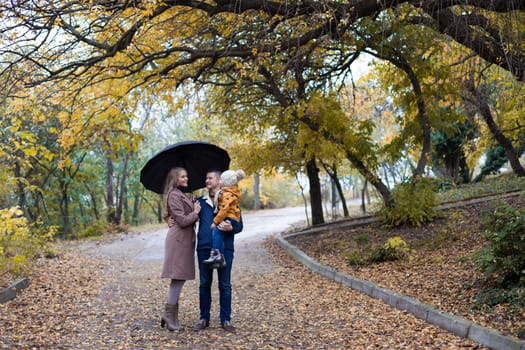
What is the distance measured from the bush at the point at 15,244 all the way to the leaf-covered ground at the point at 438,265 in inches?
217

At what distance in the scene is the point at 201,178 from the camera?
21.1 feet

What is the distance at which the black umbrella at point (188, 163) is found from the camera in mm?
6035

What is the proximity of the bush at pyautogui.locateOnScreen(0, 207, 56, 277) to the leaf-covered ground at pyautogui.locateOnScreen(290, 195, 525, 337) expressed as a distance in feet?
18.1

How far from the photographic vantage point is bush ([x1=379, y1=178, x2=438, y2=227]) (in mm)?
12367

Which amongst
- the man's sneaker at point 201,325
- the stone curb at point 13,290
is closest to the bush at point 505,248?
the man's sneaker at point 201,325

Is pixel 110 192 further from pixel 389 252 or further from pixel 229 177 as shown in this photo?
pixel 229 177

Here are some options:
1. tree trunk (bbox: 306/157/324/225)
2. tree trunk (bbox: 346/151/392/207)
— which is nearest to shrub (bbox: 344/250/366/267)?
tree trunk (bbox: 346/151/392/207)

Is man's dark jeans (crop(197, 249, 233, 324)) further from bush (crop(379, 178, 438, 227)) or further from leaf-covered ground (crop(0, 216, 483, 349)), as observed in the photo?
bush (crop(379, 178, 438, 227))

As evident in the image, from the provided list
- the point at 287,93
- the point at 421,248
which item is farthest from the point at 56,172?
the point at 421,248

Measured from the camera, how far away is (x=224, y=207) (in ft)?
18.7

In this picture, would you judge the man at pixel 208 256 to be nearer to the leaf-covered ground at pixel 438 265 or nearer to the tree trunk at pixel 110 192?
the leaf-covered ground at pixel 438 265

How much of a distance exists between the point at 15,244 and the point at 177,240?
5314 millimetres

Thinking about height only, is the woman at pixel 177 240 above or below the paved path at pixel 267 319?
above

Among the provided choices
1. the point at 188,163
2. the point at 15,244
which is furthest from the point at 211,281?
the point at 15,244
